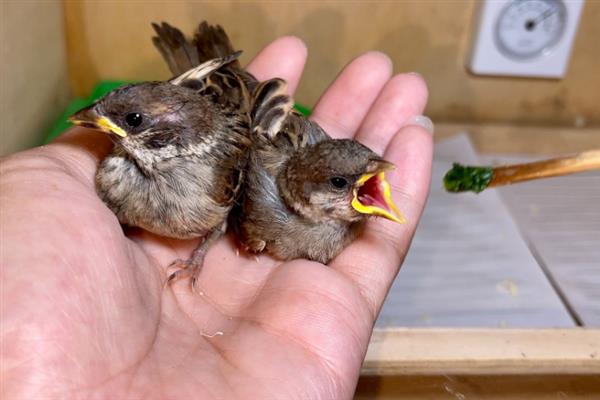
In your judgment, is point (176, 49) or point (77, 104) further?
point (77, 104)

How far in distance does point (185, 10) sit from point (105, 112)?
3.63 feet

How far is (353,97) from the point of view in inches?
80.4

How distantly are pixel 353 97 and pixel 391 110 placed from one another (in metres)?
0.15

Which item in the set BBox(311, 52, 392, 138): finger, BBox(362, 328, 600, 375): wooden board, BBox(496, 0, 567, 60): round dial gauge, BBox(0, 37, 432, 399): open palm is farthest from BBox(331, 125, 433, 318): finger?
BBox(496, 0, 567, 60): round dial gauge

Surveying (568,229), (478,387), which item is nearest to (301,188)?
(478,387)

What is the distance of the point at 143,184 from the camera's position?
1515 millimetres

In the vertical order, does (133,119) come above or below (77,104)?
above

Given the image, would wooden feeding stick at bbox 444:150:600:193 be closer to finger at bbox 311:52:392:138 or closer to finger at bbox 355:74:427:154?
finger at bbox 355:74:427:154

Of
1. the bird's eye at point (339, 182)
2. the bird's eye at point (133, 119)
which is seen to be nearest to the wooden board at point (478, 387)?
the bird's eye at point (339, 182)

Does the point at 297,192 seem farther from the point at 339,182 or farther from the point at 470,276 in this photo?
the point at 470,276

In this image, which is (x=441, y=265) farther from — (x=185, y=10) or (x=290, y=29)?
(x=185, y=10)

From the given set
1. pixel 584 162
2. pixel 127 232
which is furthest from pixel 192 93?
pixel 584 162

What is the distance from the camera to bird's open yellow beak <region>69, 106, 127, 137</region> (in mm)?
1396

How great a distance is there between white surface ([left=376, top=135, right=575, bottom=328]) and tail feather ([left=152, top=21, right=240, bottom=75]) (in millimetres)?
897
